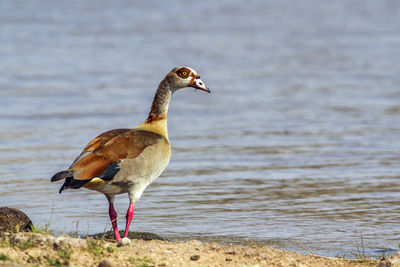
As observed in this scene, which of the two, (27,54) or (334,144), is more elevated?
(27,54)

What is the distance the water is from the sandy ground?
714mm

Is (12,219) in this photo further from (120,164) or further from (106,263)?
(106,263)

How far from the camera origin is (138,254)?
6.19 metres

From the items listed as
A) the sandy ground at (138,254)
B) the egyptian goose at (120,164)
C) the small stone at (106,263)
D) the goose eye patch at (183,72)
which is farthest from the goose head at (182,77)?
the small stone at (106,263)

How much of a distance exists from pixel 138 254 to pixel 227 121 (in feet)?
26.1

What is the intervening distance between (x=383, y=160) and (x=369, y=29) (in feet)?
58.1

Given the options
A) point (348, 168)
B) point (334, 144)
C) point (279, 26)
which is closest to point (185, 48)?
point (279, 26)

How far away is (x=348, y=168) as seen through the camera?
1069 centimetres

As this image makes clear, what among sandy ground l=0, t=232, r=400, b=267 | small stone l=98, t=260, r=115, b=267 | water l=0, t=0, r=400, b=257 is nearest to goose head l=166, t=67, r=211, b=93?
water l=0, t=0, r=400, b=257

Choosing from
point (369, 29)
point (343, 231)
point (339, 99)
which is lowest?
point (343, 231)

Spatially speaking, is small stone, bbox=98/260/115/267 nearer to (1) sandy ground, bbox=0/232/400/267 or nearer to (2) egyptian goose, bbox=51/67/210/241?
(1) sandy ground, bbox=0/232/400/267

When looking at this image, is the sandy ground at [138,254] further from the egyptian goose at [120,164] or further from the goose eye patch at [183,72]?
the goose eye patch at [183,72]

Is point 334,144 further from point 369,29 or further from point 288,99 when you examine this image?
point 369,29

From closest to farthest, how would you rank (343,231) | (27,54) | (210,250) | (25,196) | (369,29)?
(210,250) < (343,231) < (25,196) < (27,54) < (369,29)
